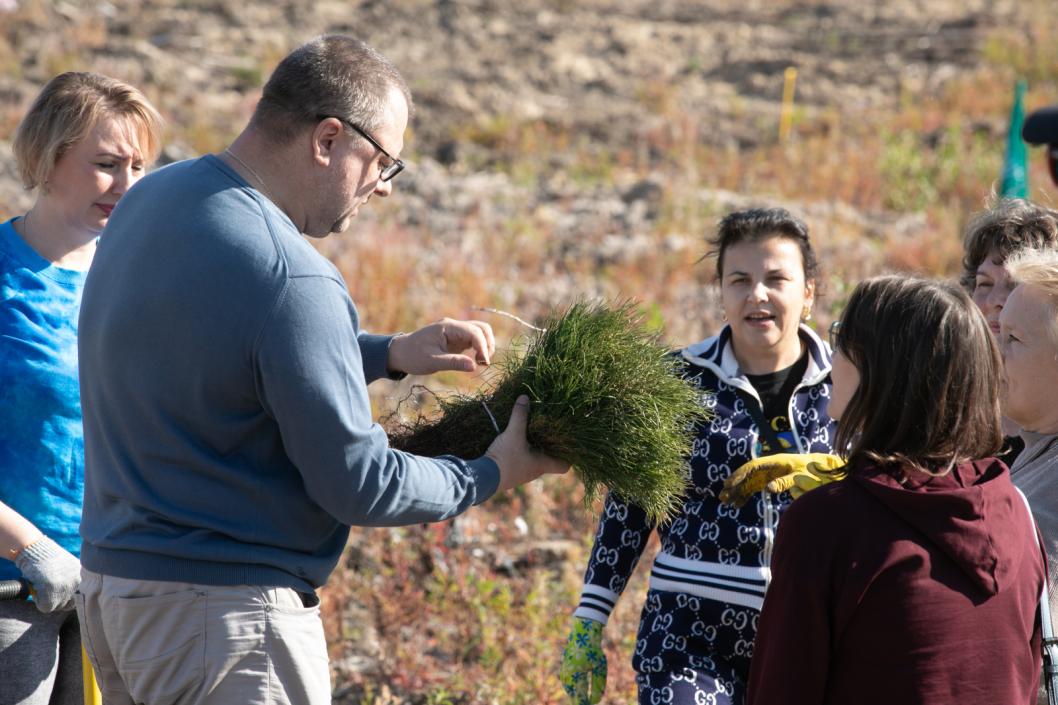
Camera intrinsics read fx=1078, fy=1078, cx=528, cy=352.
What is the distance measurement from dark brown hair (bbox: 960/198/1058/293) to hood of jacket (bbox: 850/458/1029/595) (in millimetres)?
1486

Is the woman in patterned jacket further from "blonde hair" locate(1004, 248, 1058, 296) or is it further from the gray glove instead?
the gray glove

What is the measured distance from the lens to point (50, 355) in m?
2.83

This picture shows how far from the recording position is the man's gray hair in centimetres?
224

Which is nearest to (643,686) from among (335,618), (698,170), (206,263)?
(206,263)

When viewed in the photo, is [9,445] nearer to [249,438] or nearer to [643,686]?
[249,438]

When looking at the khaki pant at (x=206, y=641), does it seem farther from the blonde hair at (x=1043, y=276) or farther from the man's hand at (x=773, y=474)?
the blonde hair at (x=1043, y=276)

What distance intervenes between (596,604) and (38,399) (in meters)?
1.66

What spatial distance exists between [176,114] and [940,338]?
12037mm

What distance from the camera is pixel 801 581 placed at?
2.00 metres

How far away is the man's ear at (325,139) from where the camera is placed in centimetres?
224

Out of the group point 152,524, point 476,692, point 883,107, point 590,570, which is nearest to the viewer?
point 152,524

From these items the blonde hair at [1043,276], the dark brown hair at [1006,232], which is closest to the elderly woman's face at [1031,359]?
the blonde hair at [1043,276]

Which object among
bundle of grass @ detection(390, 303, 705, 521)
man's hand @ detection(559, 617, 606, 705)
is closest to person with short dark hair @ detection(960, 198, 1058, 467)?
bundle of grass @ detection(390, 303, 705, 521)

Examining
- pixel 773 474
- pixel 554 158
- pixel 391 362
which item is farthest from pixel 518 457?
pixel 554 158
